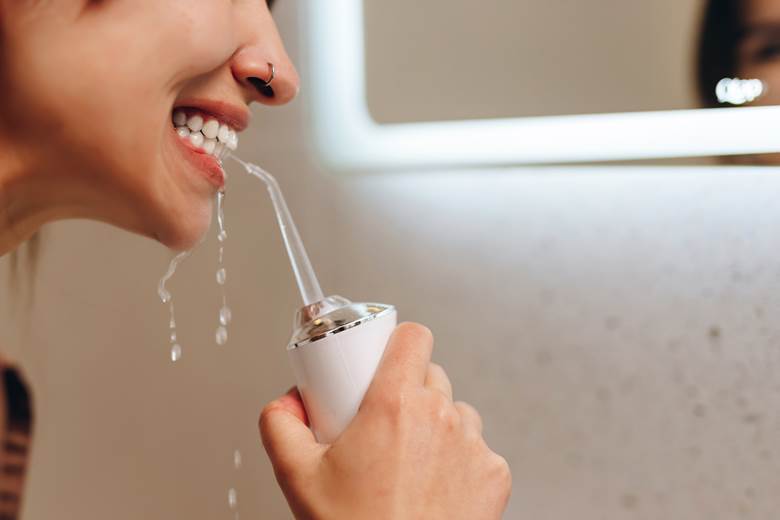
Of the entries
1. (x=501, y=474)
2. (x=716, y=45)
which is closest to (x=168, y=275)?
(x=501, y=474)

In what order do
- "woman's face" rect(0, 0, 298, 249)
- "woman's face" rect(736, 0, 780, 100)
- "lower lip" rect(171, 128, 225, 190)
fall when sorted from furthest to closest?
"woman's face" rect(736, 0, 780, 100) → "lower lip" rect(171, 128, 225, 190) → "woman's face" rect(0, 0, 298, 249)

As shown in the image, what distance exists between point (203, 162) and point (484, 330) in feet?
1.24

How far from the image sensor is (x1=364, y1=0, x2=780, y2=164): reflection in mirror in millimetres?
796

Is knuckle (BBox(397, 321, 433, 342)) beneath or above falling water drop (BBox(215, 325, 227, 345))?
beneath

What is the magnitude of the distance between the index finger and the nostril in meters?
0.20

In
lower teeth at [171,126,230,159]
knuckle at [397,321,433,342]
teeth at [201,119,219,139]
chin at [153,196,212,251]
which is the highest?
teeth at [201,119,219,139]

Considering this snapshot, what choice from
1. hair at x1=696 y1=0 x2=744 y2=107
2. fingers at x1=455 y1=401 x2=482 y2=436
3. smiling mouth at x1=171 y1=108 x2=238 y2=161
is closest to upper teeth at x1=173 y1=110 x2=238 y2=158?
smiling mouth at x1=171 y1=108 x2=238 y2=161

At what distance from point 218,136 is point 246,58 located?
0.20 feet

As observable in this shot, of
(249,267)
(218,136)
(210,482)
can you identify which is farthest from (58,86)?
(210,482)

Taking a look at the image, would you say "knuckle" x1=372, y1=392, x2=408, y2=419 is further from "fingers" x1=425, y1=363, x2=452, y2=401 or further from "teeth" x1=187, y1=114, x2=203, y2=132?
"teeth" x1=187, y1=114, x2=203, y2=132

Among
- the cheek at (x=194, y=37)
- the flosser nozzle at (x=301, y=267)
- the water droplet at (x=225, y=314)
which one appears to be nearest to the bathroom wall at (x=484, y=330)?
the water droplet at (x=225, y=314)

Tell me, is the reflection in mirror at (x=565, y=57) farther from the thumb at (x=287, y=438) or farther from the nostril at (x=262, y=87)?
the thumb at (x=287, y=438)

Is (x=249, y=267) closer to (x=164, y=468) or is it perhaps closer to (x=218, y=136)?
(x=164, y=468)

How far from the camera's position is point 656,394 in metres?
0.84
